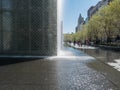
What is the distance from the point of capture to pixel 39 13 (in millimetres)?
17891

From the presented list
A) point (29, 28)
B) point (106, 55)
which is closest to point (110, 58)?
point (106, 55)

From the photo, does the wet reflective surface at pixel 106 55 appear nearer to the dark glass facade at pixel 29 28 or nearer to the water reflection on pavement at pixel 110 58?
the water reflection on pavement at pixel 110 58

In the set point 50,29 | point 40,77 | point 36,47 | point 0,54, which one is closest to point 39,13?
point 50,29

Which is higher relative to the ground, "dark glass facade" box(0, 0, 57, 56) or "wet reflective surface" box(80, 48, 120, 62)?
"dark glass facade" box(0, 0, 57, 56)

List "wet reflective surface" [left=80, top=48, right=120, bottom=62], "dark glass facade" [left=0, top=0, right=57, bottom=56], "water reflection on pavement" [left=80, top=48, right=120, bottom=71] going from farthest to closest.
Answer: "dark glass facade" [left=0, top=0, right=57, bottom=56] → "wet reflective surface" [left=80, top=48, right=120, bottom=62] → "water reflection on pavement" [left=80, top=48, right=120, bottom=71]

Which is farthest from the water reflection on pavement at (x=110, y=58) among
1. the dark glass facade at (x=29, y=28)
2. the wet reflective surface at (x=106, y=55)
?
the dark glass facade at (x=29, y=28)

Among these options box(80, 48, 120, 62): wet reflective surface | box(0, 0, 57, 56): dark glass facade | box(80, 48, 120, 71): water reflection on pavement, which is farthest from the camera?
box(0, 0, 57, 56): dark glass facade

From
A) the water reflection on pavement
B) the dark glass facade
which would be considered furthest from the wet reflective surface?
the dark glass facade

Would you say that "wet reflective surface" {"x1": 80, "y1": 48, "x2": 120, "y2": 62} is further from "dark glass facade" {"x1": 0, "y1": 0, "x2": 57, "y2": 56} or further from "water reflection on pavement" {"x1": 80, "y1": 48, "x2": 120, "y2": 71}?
"dark glass facade" {"x1": 0, "y1": 0, "x2": 57, "y2": 56}

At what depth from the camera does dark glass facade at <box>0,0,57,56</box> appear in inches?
704

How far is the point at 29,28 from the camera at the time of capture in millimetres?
18000

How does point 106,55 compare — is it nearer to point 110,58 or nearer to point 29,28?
point 110,58

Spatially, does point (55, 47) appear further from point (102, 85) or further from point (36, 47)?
point (102, 85)

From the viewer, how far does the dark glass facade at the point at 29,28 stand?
17.9 m
